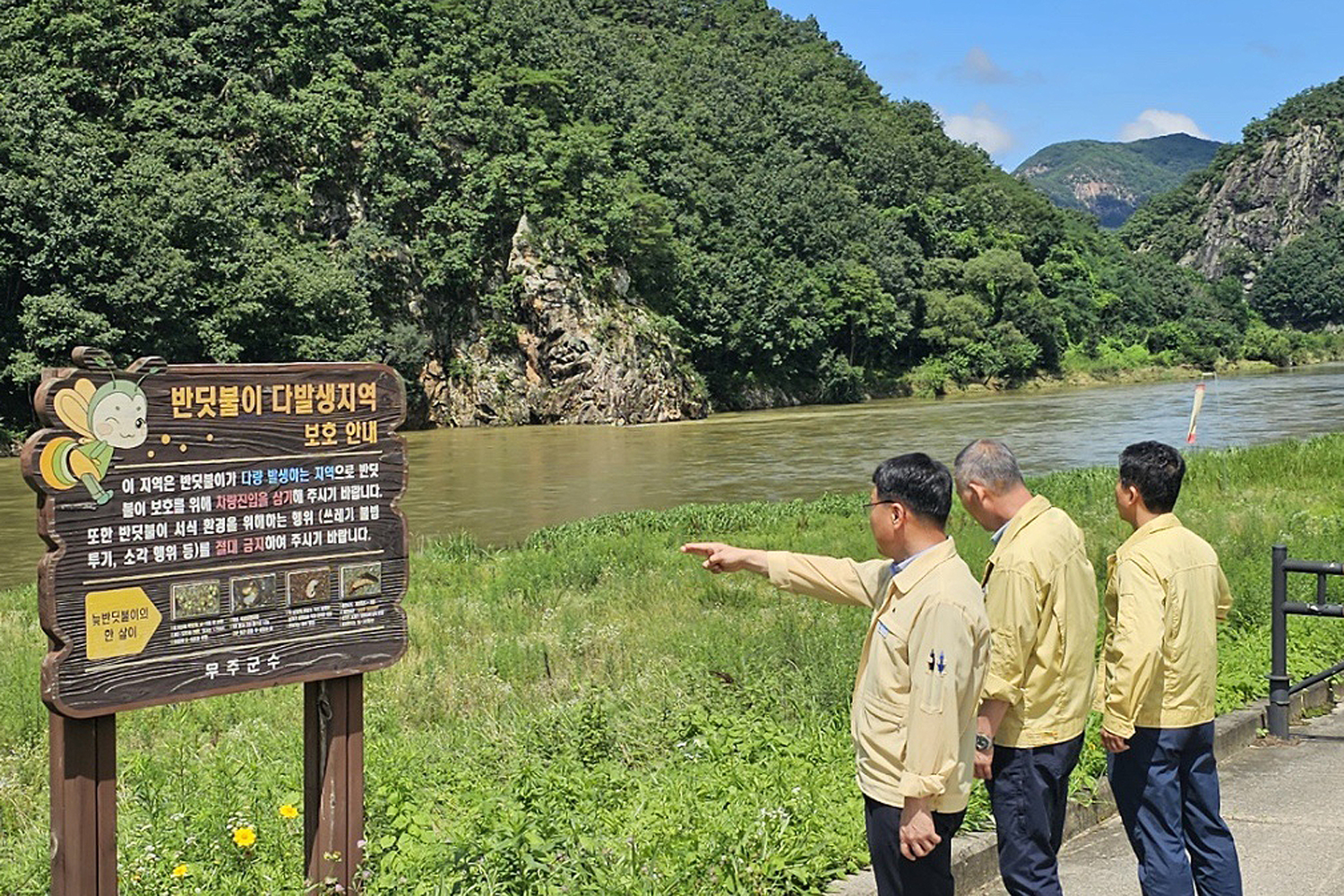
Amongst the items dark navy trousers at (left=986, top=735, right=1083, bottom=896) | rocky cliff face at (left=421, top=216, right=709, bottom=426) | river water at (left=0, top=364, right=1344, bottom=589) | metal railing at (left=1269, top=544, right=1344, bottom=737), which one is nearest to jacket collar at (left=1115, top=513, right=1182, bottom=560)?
dark navy trousers at (left=986, top=735, right=1083, bottom=896)

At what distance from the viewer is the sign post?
417 centimetres

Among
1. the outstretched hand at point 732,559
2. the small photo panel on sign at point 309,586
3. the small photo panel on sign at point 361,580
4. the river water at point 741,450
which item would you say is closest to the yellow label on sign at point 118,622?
the small photo panel on sign at point 309,586

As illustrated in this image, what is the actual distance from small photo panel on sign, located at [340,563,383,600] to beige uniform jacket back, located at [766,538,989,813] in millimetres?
2045

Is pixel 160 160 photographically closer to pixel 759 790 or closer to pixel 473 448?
pixel 473 448

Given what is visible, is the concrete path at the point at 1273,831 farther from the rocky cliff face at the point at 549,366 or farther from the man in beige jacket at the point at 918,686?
the rocky cliff face at the point at 549,366

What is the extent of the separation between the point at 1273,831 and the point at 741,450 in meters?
36.4

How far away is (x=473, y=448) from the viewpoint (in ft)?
149

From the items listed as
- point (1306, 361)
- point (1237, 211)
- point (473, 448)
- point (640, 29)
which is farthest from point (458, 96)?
point (1237, 211)

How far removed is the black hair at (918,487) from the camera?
12.3ft

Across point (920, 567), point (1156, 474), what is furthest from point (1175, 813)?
point (920, 567)

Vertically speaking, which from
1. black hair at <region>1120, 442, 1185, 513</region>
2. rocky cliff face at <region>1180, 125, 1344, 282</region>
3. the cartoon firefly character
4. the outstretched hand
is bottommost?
the outstretched hand

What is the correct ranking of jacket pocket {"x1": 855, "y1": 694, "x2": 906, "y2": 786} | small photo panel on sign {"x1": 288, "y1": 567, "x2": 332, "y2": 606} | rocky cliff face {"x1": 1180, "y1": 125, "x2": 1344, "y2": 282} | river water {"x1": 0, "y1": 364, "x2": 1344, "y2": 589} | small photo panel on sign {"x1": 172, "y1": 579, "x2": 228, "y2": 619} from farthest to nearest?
rocky cliff face {"x1": 1180, "y1": 125, "x2": 1344, "y2": 282} → river water {"x1": 0, "y1": 364, "x2": 1344, "y2": 589} → small photo panel on sign {"x1": 288, "y1": 567, "x2": 332, "y2": 606} → small photo panel on sign {"x1": 172, "y1": 579, "x2": 228, "y2": 619} → jacket pocket {"x1": 855, "y1": 694, "x2": 906, "y2": 786}

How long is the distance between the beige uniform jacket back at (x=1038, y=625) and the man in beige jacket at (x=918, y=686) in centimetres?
51

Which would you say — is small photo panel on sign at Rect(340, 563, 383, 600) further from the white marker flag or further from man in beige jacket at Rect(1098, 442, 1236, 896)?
the white marker flag
